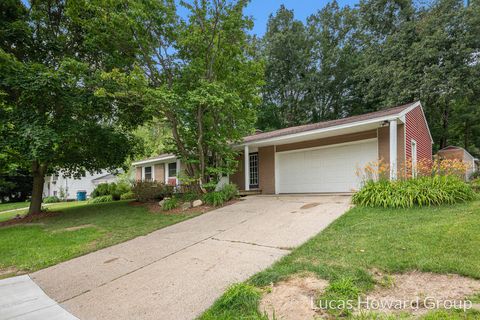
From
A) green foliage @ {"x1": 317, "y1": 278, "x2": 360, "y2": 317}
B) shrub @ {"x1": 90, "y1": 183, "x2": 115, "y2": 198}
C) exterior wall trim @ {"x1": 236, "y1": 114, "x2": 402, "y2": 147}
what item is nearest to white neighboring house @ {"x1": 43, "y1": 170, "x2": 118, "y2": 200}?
shrub @ {"x1": 90, "y1": 183, "x2": 115, "y2": 198}

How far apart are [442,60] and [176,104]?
17.4 meters

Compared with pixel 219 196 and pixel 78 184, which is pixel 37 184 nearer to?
pixel 219 196

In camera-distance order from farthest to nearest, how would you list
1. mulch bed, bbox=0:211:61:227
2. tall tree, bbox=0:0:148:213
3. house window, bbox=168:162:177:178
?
1. house window, bbox=168:162:177:178
2. mulch bed, bbox=0:211:61:227
3. tall tree, bbox=0:0:148:213

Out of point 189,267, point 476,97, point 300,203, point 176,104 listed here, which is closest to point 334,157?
point 300,203

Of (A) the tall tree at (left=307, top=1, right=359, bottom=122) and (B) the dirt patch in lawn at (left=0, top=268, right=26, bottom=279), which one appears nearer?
(B) the dirt patch in lawn at (left=0, top=268, right=26, bottom=279)

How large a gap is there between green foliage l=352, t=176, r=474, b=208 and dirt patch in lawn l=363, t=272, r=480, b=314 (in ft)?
11.9

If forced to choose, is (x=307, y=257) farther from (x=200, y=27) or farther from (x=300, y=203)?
(x=200, y=27)

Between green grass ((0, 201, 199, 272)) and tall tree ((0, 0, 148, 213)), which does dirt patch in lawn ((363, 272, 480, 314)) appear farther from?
tall tree ((0, 0, 148, 213))

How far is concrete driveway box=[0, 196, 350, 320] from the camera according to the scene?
3.04m

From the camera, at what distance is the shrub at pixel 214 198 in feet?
29.5

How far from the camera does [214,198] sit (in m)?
9.05

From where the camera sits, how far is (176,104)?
807 cm

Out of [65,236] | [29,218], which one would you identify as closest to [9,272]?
[65,236]

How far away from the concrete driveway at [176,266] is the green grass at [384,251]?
385 millimetres
